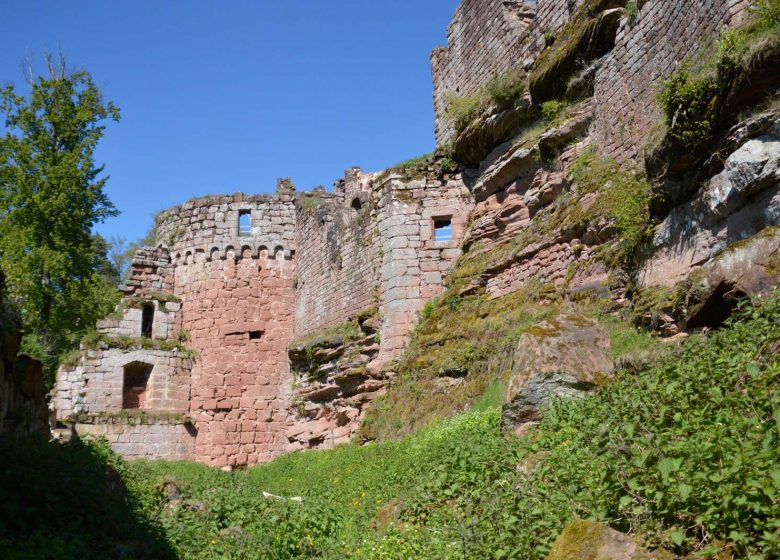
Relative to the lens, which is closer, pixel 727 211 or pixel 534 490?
pixel 534 490

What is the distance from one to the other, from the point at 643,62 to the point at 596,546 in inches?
338

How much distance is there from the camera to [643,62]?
442 inches

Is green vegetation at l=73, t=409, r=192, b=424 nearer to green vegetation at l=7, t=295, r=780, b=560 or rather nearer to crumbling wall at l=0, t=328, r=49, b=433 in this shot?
crumbling wall at l=0, t=328, r=49, b=433

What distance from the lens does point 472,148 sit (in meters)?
15.7

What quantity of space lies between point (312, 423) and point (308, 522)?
8.50 metres

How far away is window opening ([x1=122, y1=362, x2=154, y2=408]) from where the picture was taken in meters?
19.4

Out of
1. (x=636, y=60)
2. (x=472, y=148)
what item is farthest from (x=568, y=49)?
(x=472, y=148)

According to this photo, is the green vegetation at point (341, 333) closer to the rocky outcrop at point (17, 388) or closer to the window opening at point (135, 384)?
the window opening at point (135, 384)

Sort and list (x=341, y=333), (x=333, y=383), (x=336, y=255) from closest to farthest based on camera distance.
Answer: (x=333, y=383) < (x=341, y=333) < (x=336, y=255)

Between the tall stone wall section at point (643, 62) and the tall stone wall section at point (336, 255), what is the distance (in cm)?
623

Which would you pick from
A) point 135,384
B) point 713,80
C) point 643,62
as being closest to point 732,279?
point 713,80

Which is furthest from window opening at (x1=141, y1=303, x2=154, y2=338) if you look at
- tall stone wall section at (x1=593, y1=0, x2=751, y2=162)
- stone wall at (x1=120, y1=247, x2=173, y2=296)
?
tall stone wall section at (x1=593, y1=0, x2=751, y2=162)

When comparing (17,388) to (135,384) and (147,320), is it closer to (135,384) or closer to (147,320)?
(135,384)

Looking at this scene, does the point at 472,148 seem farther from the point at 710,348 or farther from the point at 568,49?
the point at 710,348
